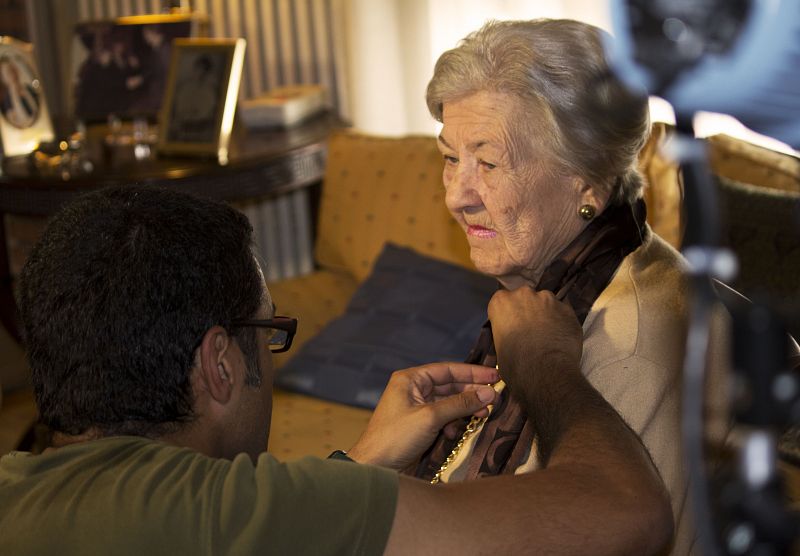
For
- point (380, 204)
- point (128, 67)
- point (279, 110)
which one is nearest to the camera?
point (380, 204)

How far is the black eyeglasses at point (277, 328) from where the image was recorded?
3.81 ft

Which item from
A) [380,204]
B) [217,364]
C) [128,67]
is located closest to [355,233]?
[380,204]

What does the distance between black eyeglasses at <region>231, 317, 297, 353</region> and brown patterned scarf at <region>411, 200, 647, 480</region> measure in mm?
393

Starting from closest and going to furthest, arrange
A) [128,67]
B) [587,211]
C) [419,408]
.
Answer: [419,408]
[587,211]
[128,67]

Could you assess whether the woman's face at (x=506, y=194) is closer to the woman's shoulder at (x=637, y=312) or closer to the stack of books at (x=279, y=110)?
the woman's shoulder at (x=637, y=312)

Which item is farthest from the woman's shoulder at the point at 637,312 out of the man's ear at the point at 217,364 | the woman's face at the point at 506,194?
the man's ear at the point at 217,364

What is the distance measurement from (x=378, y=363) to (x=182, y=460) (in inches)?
69.0

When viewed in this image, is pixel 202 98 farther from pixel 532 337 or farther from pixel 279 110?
pixel 532 337

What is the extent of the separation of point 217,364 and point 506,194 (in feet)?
2.24

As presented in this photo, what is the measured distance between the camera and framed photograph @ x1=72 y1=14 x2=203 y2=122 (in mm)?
3775

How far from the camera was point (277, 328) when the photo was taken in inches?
47.0

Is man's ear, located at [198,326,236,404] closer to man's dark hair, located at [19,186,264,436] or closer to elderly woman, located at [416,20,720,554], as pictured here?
man's dark hair, located at [19,186,264,436]

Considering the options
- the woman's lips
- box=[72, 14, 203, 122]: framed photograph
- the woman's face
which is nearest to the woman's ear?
the woman's face

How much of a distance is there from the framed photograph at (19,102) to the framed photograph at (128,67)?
30 centimetres
